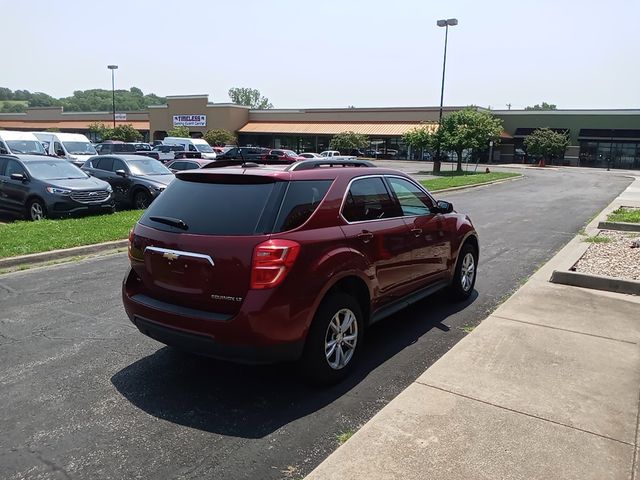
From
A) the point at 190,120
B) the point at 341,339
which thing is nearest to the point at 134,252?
the point at 341,339

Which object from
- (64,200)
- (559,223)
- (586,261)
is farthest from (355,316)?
(559,223)

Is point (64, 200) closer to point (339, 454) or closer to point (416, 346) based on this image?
point (416, 346)

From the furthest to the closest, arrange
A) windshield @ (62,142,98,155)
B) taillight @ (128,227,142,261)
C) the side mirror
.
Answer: windshield @ (62,142,98,155) < the side mirror < taillight @ (128,227,142,261)

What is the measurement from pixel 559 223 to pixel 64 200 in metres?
12.9

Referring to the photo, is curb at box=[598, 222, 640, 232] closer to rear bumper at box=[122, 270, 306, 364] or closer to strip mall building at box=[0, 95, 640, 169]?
rear bumper at box=[122, 270, 306, 364]

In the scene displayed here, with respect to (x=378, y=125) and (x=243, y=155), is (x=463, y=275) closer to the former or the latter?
(x=243, y=155)

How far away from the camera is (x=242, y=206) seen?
3.89 meters

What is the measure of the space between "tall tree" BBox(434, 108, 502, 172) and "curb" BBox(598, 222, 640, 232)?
29.9m

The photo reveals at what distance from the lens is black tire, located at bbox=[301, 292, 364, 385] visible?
3.89 metres

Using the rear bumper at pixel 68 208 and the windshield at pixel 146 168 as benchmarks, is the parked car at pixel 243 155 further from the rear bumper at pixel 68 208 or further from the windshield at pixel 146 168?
the rear bumper at pixel 68 208

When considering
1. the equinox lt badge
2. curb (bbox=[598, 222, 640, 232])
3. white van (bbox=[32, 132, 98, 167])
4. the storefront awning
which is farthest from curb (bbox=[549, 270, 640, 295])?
the storefront awning

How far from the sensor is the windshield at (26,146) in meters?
22.0

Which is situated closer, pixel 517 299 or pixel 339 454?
pixel 339 454

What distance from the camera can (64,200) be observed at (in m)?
12.2
